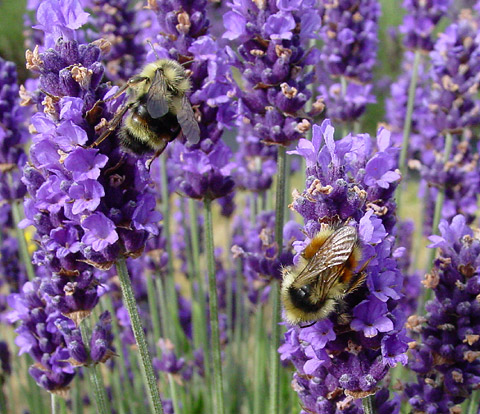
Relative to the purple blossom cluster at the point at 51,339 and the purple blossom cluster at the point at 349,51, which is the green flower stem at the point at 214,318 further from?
the purple blossom cluster at the point at 349,51

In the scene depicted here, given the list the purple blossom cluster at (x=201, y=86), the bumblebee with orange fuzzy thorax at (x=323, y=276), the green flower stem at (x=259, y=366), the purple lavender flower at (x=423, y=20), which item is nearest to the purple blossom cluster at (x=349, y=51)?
the purple lavender flower at (x=423, y=20)

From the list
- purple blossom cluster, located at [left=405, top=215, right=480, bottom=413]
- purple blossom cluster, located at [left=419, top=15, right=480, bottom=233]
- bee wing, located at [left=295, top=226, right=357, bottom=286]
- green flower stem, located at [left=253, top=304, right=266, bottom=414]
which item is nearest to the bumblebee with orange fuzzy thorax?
bee wing, located at [left=295, top=226, right=357, bottom=286]

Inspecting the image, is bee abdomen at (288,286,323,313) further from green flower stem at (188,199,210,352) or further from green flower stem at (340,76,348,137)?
green flower stem at (340,76,348,137)

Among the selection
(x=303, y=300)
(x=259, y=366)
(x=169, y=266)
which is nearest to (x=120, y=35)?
(x=169, y=266)

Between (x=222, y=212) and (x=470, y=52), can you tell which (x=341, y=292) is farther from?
(x=222, y=212)

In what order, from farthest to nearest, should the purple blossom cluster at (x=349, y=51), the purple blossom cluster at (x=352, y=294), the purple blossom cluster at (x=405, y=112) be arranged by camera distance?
the purple blossom cluster at (x=405, y=112) → the purple blossom cluster at (x=349, y=51) → the purple blossom cluster at (x=352, y=294)
